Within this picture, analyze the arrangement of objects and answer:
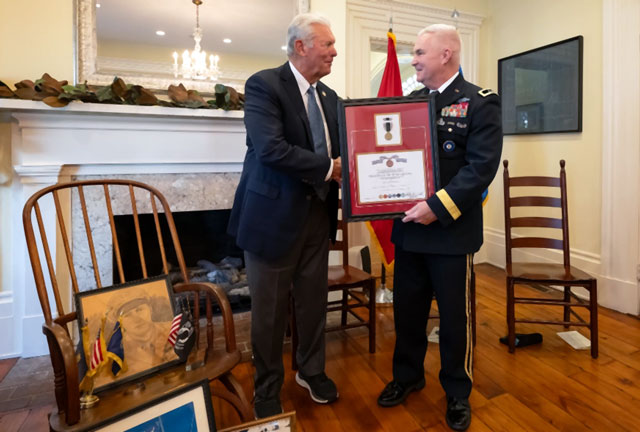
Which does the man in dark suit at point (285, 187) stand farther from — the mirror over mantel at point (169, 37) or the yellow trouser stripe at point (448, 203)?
the mirror over mantel at point (169, 37)

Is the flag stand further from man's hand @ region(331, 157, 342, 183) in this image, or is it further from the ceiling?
the ceiling

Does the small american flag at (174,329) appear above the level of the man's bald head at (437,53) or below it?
below

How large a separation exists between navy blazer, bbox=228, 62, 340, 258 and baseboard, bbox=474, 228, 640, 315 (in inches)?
93.6

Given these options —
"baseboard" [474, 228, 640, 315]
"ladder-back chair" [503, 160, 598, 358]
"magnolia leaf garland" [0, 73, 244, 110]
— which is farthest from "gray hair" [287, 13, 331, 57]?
"baseboard" [474, 228, 640, 315]

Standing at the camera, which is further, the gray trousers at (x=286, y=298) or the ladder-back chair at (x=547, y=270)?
the ladder-back chair at (x=547, y=270)

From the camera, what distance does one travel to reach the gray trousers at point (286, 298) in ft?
4.98

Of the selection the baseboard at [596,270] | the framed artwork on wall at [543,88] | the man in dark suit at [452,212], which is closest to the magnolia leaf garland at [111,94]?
the man in dark suit at [452,212]

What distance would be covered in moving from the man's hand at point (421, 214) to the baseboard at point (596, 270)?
6.68 feet

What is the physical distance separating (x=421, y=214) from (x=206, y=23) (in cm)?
192

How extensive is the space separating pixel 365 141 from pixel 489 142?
43cm

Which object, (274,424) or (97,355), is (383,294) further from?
(97,355)

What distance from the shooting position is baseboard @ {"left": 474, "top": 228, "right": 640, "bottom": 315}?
2.59m

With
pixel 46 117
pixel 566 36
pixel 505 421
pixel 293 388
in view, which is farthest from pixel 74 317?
pixel 566 36

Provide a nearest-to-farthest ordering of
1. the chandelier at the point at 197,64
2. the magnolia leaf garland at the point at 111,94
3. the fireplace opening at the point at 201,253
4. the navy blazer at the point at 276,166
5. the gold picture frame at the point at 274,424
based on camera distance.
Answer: the gold picture frame at the point at 274,424 < the navy blazer at the point at 276,166 < the magnolia leaf garland at the point at 111,94 < the chandelier at the point at 197,64 < the fireplace opening at the point at 201,253
